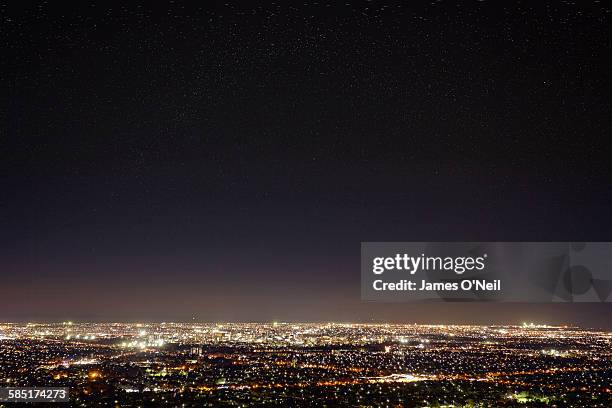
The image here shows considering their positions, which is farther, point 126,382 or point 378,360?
point 378,360

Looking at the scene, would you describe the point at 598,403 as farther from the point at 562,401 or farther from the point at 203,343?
the point at 203,343

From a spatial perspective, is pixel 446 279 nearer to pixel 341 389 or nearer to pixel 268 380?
pixel 341 389

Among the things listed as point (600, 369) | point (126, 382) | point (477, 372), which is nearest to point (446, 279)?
point (126, 382)

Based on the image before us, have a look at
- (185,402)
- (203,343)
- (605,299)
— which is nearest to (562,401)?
(605,299)

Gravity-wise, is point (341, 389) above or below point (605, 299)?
below

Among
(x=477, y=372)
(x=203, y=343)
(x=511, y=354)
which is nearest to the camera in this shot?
(x=477, y=372)

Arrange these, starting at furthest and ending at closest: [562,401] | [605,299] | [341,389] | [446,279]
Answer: [341,389] → [562,401] → [605,299] → [446,279]
